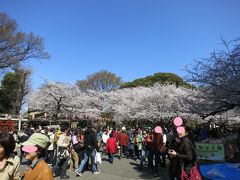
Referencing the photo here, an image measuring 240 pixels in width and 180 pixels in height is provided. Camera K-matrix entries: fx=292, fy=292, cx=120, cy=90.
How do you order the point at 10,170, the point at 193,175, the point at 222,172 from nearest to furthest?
the point at 10,170 < the point at 193,175 < the point at 222,172

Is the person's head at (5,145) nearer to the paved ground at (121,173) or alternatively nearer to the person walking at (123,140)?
the paved ground at (121,173)

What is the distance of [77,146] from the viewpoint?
11219mm

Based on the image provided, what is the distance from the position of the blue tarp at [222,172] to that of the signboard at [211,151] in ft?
12.7

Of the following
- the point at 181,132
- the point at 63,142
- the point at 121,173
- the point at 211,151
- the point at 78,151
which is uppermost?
the point at 181,132

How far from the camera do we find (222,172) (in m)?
5.18

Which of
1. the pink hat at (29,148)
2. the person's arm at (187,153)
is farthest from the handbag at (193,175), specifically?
the pink hat at (29,148)

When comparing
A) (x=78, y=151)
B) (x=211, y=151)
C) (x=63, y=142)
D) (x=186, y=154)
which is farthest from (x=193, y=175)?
(x=78, y=151)

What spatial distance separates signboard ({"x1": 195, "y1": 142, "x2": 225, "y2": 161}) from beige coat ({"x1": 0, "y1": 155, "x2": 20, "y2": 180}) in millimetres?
7164

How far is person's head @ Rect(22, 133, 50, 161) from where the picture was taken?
3.21 m

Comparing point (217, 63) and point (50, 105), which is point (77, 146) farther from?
point (50, 105)

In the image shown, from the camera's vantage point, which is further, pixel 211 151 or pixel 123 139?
pixel 123 139

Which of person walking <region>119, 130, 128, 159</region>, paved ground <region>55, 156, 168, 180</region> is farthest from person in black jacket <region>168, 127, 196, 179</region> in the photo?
person walking <region>119, 130, 128, 159</region>

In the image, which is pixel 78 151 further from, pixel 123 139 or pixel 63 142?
pixel 123 139

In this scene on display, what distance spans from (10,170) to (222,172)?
11.9 feet
